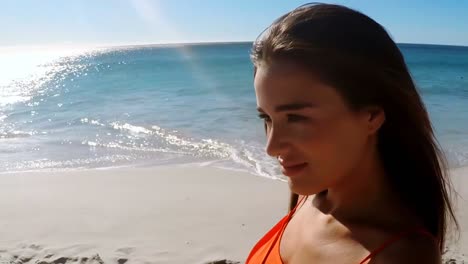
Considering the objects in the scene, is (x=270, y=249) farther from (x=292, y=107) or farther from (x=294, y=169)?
(x=292, y=107)

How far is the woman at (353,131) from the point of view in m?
1.31

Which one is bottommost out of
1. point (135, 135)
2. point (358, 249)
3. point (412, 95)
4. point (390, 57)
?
point (135, 135)

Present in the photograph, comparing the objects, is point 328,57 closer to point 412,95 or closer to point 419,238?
point 412,95

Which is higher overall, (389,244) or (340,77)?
(340,77)

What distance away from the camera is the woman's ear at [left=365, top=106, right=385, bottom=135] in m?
1.35

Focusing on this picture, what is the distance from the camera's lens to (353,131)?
135cm

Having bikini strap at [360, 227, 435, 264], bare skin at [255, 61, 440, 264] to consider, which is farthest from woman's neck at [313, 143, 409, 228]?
bikini strap at [360, 227, 435, 264]

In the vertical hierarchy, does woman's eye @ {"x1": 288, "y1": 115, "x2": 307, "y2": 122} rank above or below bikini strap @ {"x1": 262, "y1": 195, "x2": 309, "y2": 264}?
above

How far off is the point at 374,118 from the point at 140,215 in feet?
16.7

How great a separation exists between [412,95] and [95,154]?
30.4ft

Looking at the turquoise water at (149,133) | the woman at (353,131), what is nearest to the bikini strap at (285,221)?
the woman at (353,131)

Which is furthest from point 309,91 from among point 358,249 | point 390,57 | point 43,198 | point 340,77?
point 43,198

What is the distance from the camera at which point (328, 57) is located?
1.31 meters

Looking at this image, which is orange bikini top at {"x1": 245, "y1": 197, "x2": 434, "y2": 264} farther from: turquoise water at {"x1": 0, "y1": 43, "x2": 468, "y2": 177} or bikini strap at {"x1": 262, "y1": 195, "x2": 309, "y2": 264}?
turquoise water at {"x1": 0, "y1": 43, "x2": 468, "y2": 177}
